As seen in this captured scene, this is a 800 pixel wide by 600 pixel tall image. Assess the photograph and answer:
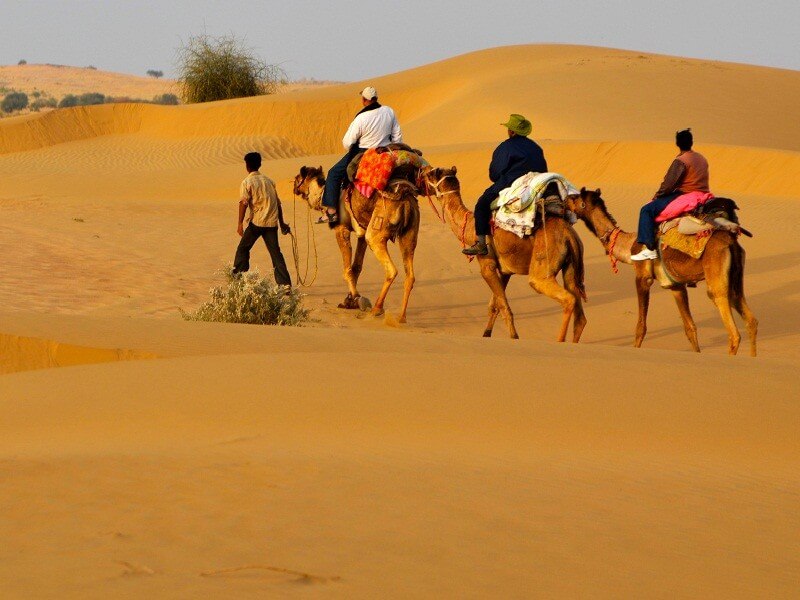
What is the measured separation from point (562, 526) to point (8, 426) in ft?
10.9

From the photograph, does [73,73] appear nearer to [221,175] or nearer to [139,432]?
[221,175]

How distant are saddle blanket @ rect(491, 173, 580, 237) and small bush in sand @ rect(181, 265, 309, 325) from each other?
2.84m

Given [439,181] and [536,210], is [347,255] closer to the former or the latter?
[439,181]

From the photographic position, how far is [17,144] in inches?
1640

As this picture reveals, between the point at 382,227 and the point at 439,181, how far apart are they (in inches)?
41.1

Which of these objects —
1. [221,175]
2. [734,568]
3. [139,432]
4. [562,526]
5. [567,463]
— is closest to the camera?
[734,568]

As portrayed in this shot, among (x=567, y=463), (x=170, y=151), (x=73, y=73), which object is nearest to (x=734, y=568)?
(x=567, y=463)

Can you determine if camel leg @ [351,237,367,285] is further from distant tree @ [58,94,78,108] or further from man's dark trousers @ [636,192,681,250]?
distant tree @ [58,94,78,108]

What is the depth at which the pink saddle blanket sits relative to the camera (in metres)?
11.8

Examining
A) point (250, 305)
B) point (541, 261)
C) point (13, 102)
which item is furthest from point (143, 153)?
point (13, 102)

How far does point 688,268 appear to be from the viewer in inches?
471

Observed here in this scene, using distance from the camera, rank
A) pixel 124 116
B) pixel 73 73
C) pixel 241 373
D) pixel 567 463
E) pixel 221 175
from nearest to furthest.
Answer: pixel 567 463 → pixel 241 373 → pixel 221 175 → pixel 124 116 → pixel 73 73

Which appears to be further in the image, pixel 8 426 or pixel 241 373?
pixel 241 373

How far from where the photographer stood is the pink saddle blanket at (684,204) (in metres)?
11.8
